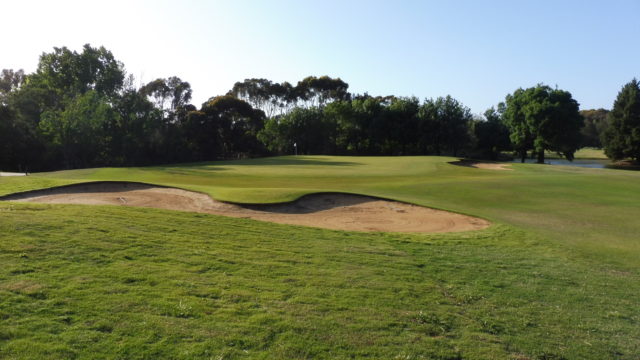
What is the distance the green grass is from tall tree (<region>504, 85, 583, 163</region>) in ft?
213

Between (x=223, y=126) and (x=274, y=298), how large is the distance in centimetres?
7927

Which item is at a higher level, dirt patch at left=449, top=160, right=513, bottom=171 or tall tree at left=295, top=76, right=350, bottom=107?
tall tree at left=295, top=76, right=350, bottom=107

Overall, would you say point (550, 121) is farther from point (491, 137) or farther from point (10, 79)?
point (10, 79)

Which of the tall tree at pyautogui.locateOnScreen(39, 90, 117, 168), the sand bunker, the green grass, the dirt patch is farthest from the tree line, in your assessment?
the green grass

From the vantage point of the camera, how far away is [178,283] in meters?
6.79

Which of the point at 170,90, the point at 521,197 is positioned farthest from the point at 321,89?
→ the point at 521,197

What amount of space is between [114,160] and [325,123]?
131 ft

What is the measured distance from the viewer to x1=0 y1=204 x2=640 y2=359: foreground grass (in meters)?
5.06

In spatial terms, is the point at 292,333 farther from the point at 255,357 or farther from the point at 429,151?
the point at 429,151

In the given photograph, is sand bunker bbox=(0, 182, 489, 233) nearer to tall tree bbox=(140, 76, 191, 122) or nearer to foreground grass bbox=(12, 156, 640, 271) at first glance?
foreground grass bbox=(12, 156, 640, 271)

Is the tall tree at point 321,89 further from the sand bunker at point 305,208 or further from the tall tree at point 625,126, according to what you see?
the sand bunker at point 305,208

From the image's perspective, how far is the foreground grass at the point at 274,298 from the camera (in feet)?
16.6

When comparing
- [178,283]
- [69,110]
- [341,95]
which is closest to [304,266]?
[178,283]

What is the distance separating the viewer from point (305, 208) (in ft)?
62.4
